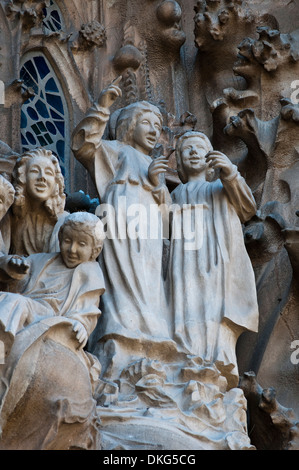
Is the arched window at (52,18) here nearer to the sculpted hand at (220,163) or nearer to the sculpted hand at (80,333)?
the sculpted hand at (220,163)

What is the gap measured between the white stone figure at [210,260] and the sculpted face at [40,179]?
0.87 metres

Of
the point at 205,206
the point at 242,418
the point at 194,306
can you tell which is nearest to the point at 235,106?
the point at 205,206

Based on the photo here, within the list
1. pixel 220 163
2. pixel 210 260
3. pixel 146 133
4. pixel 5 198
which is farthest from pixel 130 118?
pixel 5 198

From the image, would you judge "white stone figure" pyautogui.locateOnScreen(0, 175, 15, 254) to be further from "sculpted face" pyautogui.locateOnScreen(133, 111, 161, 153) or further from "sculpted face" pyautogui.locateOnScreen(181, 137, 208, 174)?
"sculpted face" pyautogui.locateOnScreen(181, 137, 208, 174)

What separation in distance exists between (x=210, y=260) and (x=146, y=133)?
1000 mm

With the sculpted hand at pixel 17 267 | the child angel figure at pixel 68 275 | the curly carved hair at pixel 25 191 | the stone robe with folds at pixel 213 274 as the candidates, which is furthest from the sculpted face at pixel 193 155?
the sculpted hand at pixel 17 267

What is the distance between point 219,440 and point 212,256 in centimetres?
131

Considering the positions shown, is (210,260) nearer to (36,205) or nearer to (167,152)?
(36,205)

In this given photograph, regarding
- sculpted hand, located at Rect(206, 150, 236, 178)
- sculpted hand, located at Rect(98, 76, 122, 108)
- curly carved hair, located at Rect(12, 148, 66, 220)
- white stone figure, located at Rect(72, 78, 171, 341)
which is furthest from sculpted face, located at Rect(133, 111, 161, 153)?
curly carved hair, located at Rect(12, 148, 66, 220)

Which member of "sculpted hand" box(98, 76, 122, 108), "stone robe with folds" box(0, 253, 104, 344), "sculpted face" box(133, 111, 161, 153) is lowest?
"stone robe with folds" box(0, 253, 104, 344)

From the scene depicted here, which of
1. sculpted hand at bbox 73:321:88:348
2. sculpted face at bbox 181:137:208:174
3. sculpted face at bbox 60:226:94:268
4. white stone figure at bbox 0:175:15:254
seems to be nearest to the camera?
sculpted hand at bbox 73:321:88:348

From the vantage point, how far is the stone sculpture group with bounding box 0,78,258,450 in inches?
307

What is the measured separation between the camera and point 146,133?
31.7 ft

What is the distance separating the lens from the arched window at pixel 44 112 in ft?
34.6
